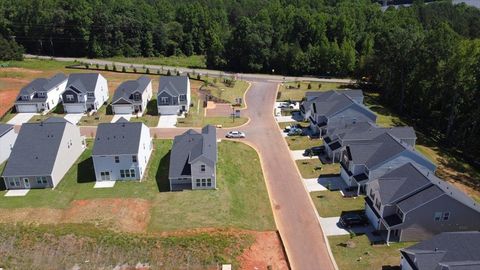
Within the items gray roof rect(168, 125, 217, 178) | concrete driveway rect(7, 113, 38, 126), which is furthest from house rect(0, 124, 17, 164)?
gray roof rect(168, 125, 217, 178)

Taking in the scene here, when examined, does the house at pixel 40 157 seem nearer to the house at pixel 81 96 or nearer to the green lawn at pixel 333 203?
the house at pixel 81 96

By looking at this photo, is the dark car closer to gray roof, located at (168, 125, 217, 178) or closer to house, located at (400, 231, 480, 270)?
house, located at (400, 231, 480, 270)

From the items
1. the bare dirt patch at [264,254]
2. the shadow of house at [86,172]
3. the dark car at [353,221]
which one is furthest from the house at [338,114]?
the shadow of house at [86,172]

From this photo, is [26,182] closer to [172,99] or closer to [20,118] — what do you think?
[20,118]

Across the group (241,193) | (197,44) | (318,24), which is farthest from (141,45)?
(241,193)

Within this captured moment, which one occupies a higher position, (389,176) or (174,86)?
(174,86)

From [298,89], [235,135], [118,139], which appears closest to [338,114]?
[235,135]
